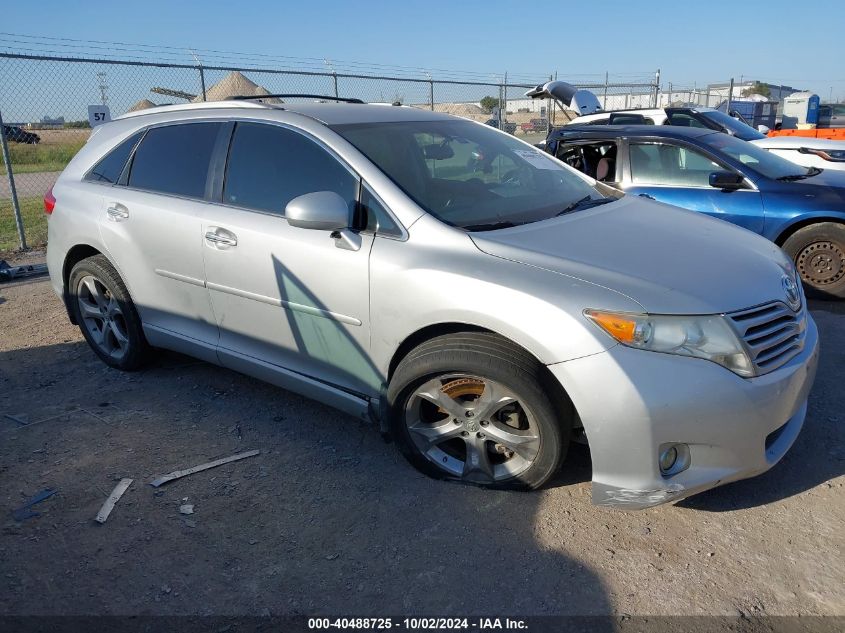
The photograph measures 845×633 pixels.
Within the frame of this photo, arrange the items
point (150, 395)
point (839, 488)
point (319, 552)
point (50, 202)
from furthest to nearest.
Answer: point (50, 202) < point (150, 395) < point (839, 488) < point (319, 552)

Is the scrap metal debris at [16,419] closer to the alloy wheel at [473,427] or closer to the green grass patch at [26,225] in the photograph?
the alloy wheel at [473,427]

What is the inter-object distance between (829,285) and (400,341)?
15.3ft

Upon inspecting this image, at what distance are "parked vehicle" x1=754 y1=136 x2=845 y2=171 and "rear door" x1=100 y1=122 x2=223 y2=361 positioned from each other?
689cm

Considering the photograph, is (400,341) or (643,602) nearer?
(643,602)

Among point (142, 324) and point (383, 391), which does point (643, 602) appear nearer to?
point (383, 391)

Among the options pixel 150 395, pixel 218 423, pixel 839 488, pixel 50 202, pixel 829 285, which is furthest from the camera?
pixel 829 285

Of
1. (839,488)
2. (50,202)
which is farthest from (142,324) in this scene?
(839,488)

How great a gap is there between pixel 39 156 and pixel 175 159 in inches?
678

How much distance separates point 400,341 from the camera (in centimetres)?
306

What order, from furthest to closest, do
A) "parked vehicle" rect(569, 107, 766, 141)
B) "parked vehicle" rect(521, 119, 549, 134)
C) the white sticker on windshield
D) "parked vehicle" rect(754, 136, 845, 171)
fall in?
"parked vehicle" rect(521, 119, 549, 134)
"parked vehicle" rect(569, 107, 766, 141)
"parked vehicle" rect(754, 136, 845, 171)
the white sticker on windshield

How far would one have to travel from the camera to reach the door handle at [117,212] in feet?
13.7

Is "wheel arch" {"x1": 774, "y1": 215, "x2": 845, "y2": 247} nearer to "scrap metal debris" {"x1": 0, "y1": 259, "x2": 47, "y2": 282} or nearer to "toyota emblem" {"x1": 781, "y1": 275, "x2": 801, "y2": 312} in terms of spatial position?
"toyota emblem" {"x1": 781, "y1": 275, "x2": 801, "y2": 312}

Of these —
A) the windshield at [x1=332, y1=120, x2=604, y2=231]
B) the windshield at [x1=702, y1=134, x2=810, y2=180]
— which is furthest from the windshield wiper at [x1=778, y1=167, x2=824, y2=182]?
the windshield at [x1=332, y1=120, x2=604, y2=231]

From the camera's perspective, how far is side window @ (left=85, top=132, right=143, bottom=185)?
14.3ft
